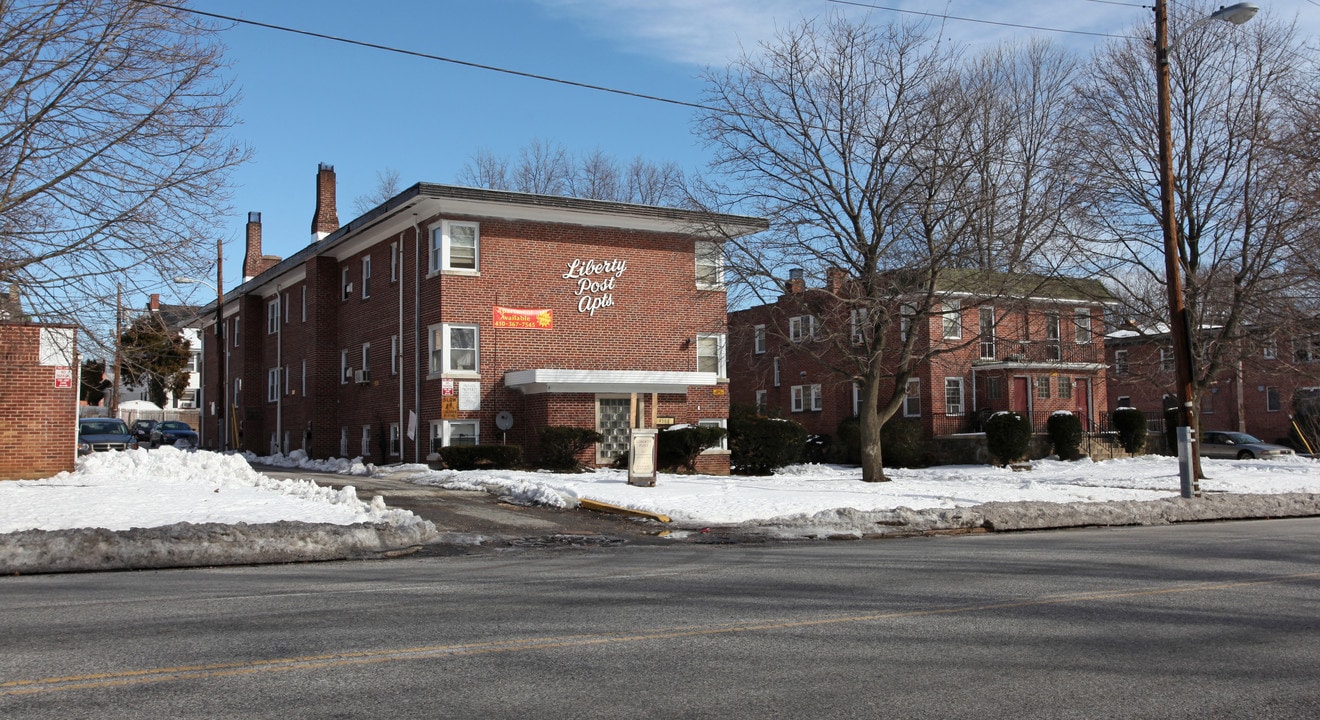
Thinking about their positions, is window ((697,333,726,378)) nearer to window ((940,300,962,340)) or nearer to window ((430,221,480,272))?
window ((940,300,962,340))

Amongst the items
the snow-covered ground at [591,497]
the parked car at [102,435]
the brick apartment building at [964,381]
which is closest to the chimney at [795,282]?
the snow-covered ground at [591,497]

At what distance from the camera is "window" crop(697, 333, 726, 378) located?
3316 cm

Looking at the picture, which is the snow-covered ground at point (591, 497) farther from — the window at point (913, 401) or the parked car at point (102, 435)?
the window at point (913, 401)

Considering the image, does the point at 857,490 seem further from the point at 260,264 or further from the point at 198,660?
the point at 260,264

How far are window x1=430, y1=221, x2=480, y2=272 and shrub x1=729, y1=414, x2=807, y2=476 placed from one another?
9229mm

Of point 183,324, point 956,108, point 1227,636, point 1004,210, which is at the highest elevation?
point 956,108

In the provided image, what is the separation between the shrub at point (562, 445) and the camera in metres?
28.1

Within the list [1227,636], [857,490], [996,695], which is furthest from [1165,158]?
[996,695]

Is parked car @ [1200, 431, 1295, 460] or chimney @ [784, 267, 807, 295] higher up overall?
chimney @ [784, 267, 807, 295]

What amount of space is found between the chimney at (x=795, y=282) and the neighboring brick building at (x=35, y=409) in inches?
580

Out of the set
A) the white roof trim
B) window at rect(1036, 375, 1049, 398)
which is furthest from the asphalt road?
window at rect(1036, 375, 1049, 398)

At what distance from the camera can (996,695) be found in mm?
5613

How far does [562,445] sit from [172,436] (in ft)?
81.1

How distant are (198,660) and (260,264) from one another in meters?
50.2
